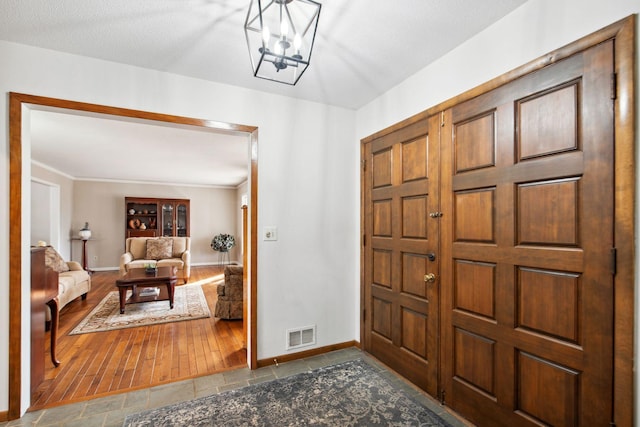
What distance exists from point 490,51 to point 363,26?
0.76 metres

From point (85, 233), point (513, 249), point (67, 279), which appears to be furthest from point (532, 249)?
point (85, 233)

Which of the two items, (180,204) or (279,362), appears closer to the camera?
(279,362)

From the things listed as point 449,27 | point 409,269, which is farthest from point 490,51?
point 409,269

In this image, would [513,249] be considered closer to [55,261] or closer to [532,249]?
[532,249]

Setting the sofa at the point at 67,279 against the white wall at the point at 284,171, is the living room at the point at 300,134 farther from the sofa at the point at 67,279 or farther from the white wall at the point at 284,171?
the sofa at the point at 67,279

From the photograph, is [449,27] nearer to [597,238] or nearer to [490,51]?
[490,51]

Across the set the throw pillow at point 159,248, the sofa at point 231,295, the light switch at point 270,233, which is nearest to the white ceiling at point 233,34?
the light switch at point 270,233

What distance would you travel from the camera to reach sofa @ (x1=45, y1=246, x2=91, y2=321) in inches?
158

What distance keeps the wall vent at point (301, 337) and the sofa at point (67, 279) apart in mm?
3087

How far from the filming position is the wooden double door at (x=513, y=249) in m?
1.34

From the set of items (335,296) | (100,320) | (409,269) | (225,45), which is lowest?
(100,320)

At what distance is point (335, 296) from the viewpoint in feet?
9.80

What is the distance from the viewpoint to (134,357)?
9.41ft

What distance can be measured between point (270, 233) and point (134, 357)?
1.76 metres
